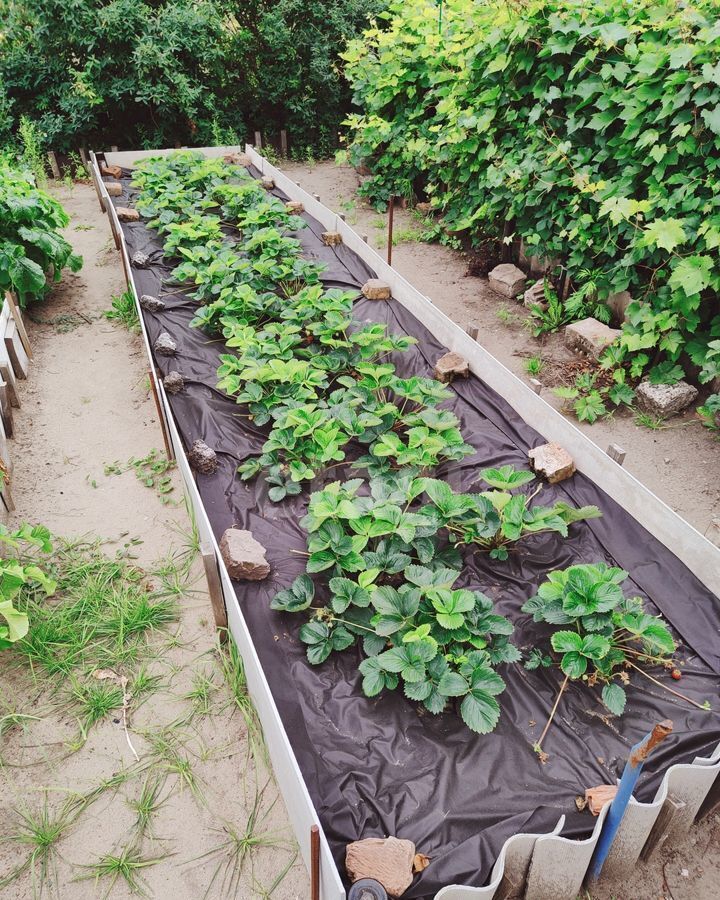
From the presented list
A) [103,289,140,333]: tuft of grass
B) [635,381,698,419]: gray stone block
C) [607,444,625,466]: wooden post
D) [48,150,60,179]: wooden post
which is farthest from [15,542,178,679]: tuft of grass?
[48,150,60,179]: wooden post

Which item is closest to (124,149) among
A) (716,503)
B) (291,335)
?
(291,335)

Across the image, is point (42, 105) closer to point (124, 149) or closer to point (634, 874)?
point (124, 149)

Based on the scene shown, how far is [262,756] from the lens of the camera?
8.08 ft

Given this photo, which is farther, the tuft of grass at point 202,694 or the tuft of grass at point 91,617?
the tuft of grass at point 91,617

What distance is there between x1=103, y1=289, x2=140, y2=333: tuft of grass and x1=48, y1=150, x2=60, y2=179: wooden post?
541 centimetres

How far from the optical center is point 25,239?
16.8ft

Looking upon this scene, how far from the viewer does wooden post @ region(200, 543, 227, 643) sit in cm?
257

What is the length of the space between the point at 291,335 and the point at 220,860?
9.92ft

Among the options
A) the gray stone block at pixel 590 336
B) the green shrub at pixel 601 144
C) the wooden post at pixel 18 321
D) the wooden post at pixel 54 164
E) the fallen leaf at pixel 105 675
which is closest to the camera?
the fallen leaf at pixel 105 675

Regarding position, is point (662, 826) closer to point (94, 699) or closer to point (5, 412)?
point (94, 699)

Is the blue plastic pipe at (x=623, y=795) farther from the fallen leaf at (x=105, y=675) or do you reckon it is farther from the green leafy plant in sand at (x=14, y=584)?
the green leafy plant in sand at (x=14, y=584)

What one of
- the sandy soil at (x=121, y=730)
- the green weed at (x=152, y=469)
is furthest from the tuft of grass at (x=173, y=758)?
the green weed at (x=152, y=469)

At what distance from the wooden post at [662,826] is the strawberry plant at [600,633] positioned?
1.19 feet

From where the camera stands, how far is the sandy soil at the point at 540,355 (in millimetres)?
3797
